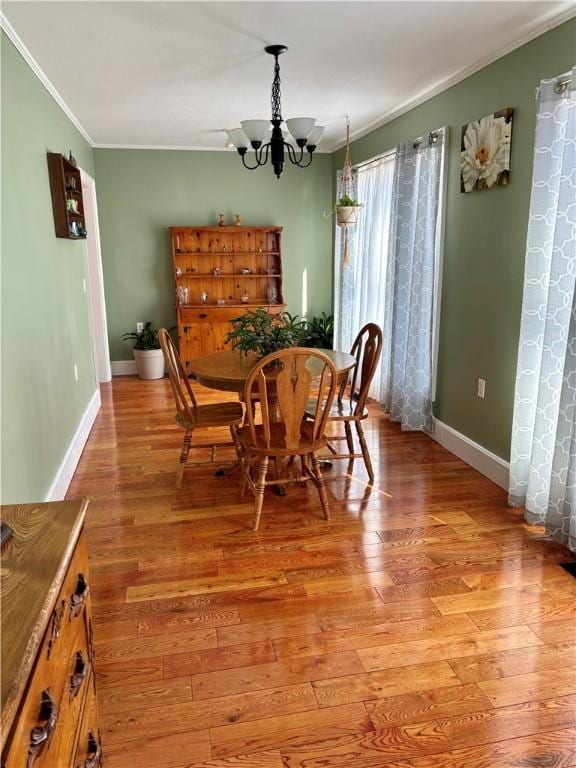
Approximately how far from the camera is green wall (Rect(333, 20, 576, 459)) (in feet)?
9.56

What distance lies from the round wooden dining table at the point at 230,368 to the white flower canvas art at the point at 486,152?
1.31 meters

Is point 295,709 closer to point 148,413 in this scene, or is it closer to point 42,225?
point 42,225

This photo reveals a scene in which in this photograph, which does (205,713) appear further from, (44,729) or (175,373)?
(175,373)

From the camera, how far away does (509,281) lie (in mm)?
3156

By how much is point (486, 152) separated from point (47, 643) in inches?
131

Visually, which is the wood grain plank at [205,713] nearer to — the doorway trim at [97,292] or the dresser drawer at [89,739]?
the dresser drawer at [89,739]

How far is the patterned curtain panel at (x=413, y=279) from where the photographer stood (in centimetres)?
388

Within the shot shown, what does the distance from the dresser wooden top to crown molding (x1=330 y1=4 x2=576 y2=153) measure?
296 centimetres

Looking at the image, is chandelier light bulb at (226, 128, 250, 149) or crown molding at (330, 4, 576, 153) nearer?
crown molding at (330, 4, 576, 153)

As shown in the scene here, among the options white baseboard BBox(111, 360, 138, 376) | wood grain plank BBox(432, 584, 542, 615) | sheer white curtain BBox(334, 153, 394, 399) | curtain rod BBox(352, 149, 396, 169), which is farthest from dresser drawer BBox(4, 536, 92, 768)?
white baseboard BBox(111, 360, 138, 376)

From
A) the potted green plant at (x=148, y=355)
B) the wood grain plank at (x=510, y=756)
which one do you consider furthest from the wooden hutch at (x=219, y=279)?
the wood grain plank at (x=510, y=756)

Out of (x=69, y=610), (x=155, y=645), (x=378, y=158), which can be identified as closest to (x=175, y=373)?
(x=155, y=645)

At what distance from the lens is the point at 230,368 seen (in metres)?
3.14

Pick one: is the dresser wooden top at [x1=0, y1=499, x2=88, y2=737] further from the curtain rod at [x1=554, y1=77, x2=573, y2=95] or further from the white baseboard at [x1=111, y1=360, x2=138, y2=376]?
the white baseboard at [x1=111, y1=360, x2=138, y2=376]
